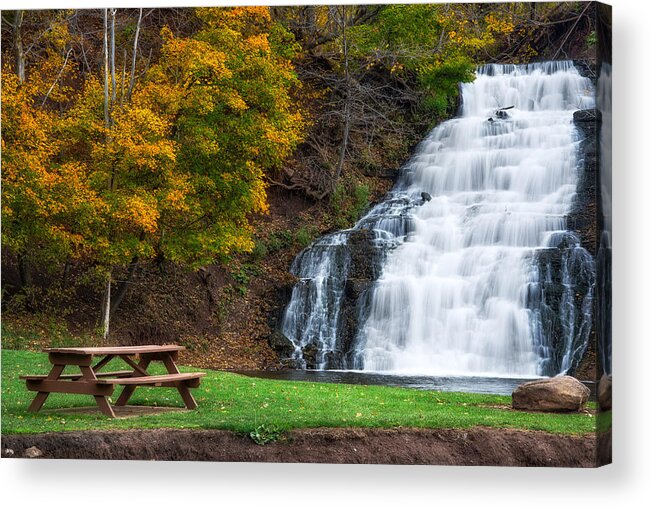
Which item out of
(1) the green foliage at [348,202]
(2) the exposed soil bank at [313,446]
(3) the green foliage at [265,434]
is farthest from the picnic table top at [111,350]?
(1) the green foliage at [348,202]

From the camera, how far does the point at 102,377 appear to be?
1275 cm

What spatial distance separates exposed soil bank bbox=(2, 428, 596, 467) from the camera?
11.6 m

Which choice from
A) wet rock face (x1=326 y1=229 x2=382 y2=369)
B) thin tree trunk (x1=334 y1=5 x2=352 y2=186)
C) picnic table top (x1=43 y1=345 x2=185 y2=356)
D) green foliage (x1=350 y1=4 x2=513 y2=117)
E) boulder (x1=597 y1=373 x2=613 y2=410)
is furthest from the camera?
thin tree trunk (x1=334 y1=5 x2=352 y2=186)

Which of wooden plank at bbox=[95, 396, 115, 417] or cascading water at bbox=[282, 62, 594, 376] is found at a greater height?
cascading water at bbox=[282, 62, 594, 376]

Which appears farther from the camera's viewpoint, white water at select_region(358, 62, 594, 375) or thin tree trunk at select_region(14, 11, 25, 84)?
thin tree trunk at select_region(14, 11, 25, 84)

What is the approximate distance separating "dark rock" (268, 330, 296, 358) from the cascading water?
101 millimetres

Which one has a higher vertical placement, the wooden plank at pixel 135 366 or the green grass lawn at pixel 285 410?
the wooden plank at pixel 135 366

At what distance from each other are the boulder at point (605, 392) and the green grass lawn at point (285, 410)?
217 mm

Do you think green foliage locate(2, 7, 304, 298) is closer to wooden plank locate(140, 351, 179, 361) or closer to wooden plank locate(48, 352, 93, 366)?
wooden plank locate(140, 351, 179, 361)

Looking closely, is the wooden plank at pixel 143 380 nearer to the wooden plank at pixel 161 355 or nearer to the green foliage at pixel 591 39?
the wooden plank at pixel 161 355

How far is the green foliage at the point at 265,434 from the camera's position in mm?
11805

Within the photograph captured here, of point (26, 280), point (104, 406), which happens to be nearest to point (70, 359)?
point (104, 406)

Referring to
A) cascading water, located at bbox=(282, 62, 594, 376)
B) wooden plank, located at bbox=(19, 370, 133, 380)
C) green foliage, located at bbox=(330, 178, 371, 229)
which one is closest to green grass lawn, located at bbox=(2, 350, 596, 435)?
wooden plank, located at bbox=(19, 370, 133, 380)

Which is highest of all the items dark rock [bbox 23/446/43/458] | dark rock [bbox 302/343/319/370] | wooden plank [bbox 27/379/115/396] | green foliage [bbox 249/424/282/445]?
wooden plank [bbox 27/379/115/396]
